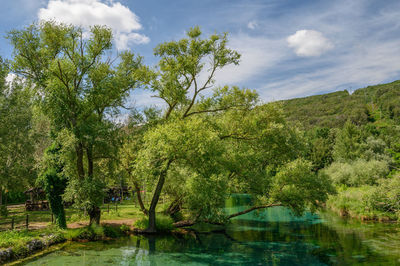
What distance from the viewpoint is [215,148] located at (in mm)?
17016

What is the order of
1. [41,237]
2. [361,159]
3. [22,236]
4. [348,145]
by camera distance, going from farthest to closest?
[348,145]
[361,159]
[41,237]
[22,236]

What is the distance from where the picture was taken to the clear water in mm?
14422

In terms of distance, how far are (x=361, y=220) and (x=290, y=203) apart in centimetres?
979

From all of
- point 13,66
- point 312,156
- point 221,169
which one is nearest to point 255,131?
point 221,169

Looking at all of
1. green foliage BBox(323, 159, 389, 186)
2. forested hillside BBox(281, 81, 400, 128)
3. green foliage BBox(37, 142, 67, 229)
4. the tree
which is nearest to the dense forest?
green foliage BBox(37, 142, 67, 229)

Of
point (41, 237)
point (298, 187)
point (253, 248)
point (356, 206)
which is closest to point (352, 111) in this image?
point (356, 206)

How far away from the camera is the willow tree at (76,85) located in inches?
713

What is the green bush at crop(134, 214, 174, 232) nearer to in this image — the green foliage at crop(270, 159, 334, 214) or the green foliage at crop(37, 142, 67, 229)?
the green foliage at crop(37, 142, 67, 229)

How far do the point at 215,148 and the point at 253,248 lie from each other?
6.40 meters

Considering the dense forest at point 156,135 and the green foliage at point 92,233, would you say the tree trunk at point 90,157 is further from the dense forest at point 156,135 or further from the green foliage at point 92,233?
the green foliage at point 92,233

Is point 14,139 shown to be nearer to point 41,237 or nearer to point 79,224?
point 79,224

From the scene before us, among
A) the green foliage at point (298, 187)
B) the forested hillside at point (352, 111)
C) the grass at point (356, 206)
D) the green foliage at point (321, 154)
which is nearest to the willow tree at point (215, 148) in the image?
the green foliage at point (298, 187)

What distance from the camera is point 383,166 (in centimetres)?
3406

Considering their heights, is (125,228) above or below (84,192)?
below
